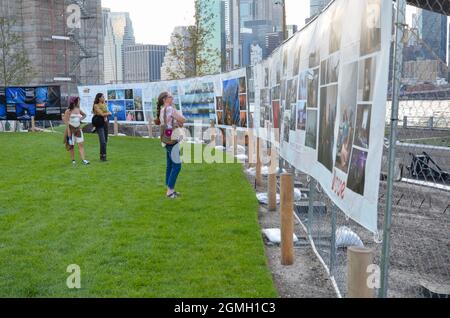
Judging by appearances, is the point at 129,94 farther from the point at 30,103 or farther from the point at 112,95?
the point at 30,103

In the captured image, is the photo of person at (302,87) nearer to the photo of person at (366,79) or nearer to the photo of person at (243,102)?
the photo of person at (366,79)

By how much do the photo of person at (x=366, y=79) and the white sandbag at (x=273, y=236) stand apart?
358 cm

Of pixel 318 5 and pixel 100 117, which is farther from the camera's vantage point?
pixel 100 117

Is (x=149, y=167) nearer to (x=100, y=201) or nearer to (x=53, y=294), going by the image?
(x=100, y=201)

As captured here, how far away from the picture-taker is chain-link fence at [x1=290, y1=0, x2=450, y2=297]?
340cm

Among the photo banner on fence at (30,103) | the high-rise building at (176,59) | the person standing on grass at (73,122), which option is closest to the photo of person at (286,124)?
the person standing on grass at (73,122)

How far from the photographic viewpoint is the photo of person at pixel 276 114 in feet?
28.5

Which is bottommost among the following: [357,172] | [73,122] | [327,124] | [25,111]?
[25,111]

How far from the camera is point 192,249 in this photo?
6.47m

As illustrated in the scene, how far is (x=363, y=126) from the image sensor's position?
3.64 m

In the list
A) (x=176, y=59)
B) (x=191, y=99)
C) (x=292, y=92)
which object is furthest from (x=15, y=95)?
(x=292, y=92)

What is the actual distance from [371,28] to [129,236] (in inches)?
175

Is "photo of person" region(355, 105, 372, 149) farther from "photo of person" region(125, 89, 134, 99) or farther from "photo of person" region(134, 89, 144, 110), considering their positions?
"photo of person" region(125, 89, 134, 99)

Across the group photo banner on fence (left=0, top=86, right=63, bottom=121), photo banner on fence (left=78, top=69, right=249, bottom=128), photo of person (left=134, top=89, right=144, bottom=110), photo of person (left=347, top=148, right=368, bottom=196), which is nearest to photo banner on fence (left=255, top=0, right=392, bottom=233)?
photo of person (left=347, top=148, right=368, bottom=196)
